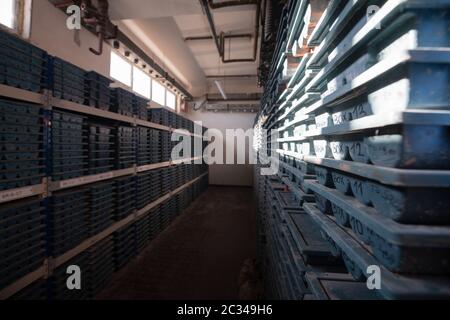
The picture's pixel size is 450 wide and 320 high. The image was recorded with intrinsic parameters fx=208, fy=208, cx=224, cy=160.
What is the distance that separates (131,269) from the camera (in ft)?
8.68

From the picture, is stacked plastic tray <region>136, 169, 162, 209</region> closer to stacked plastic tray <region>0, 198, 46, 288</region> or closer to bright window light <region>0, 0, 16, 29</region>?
stacked plastic tray <region>0, 198, 46, 288</region>

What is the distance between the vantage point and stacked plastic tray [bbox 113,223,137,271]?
256 centimetres

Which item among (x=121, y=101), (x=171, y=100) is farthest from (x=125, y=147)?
(x=171, y=100)

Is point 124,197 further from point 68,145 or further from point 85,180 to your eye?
point 68,145

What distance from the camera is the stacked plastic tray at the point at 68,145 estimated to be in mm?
1704

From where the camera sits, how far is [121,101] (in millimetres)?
2617

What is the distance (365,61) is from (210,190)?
23.4ft

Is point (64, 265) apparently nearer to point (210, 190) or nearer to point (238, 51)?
point (238, 51)

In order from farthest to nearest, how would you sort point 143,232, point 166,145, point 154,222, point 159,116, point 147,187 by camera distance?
point 166,145 < point 159,116 < point 154,222 < point 147,187 < point 143,232

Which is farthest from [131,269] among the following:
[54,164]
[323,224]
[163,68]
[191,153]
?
[163,68]

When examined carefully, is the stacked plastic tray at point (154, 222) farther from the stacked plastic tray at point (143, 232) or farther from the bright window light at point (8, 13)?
the bright window light at point (8, 13)

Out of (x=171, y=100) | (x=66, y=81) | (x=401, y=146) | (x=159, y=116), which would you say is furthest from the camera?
(x=171, y=100)

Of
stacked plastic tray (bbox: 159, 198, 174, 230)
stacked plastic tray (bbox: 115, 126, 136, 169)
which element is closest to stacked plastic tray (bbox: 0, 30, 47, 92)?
stacked plastic tray (bbox: 115, 126, 136, 169)

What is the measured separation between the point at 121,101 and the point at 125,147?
58 centimetres
